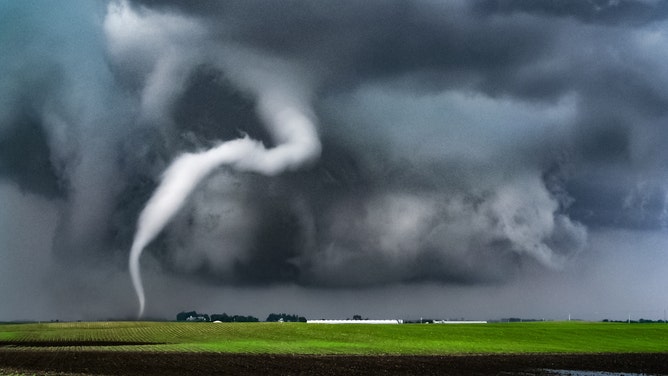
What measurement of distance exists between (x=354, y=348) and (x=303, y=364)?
33.4 metres

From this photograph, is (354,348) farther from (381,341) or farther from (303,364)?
(303,364)

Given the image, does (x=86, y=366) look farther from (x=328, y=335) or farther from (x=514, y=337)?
(x=514, y=337)

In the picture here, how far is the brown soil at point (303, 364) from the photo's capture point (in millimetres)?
67750

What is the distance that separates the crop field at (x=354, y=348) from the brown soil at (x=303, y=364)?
0.42 ft

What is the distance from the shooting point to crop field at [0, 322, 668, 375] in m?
80.8

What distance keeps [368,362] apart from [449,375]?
16.6m

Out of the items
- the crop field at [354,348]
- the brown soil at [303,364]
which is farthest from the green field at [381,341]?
the brown soil at [303,364]

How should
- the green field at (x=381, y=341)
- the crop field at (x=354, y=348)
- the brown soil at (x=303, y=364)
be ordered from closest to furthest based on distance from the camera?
1. the brown soil at (x=303, y=364)
2. the crop field at (x=354, y=348)
3. the green field at (x=381, y=341)

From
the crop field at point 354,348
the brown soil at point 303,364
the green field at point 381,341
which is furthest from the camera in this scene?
the green field at point 381,341

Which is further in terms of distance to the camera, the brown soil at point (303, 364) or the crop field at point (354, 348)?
the crop field at point (354, 348)

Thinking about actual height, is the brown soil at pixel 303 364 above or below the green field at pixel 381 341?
below

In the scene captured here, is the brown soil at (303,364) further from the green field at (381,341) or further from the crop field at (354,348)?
the green field at (381,341)

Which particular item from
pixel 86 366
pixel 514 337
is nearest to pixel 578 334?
pixel 514 337

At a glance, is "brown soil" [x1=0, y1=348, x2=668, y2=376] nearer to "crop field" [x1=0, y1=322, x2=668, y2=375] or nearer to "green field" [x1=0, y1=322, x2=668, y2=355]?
"crop field" [x1=0, y1=322, x2=668, y2=375]
